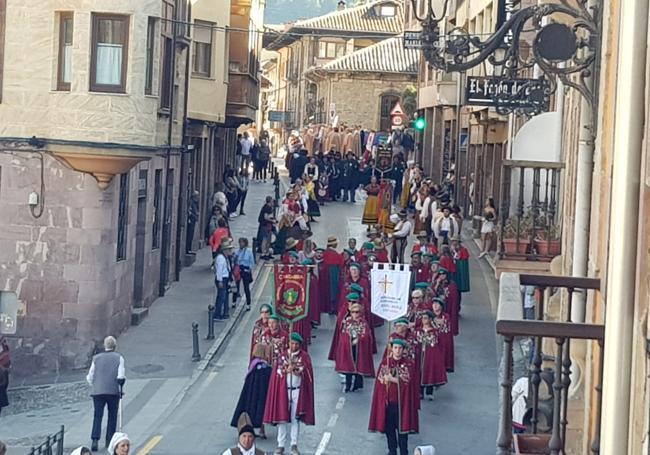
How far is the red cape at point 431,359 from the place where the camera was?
19.8 meters

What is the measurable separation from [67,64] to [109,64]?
0.77 metres

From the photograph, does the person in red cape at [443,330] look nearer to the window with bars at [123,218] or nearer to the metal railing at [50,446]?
the window with bars at [123,218]

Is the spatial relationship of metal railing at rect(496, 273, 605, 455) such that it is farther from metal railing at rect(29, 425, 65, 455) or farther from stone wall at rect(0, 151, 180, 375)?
stone wall at rect(0, 151, 180, 375)

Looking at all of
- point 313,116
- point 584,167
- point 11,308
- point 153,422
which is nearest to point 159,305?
point 11,308

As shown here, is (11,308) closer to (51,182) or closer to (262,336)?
(51,182)

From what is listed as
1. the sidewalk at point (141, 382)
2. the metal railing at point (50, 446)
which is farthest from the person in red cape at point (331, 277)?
the metal railing at point (50, 446)

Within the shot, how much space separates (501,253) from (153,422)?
5650 mm

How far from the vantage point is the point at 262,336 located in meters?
17.8

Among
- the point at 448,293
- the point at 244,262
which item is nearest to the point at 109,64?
the point at 244,262

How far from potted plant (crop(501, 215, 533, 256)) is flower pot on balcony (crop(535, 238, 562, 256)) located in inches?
6.4

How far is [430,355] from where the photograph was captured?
19.8 metres

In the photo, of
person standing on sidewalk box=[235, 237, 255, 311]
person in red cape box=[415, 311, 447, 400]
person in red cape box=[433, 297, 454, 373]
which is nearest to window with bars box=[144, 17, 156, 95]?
person standing on sidewalk box=[235, 237, 255, 311]

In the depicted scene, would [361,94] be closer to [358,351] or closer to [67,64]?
[67,64]

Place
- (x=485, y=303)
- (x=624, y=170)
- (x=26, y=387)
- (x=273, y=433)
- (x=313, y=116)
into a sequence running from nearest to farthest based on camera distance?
(x=624, y=170) < (x=273, y=433) < (x=26, y=387) < (x=485, y=303) < (x=313, y=116)
